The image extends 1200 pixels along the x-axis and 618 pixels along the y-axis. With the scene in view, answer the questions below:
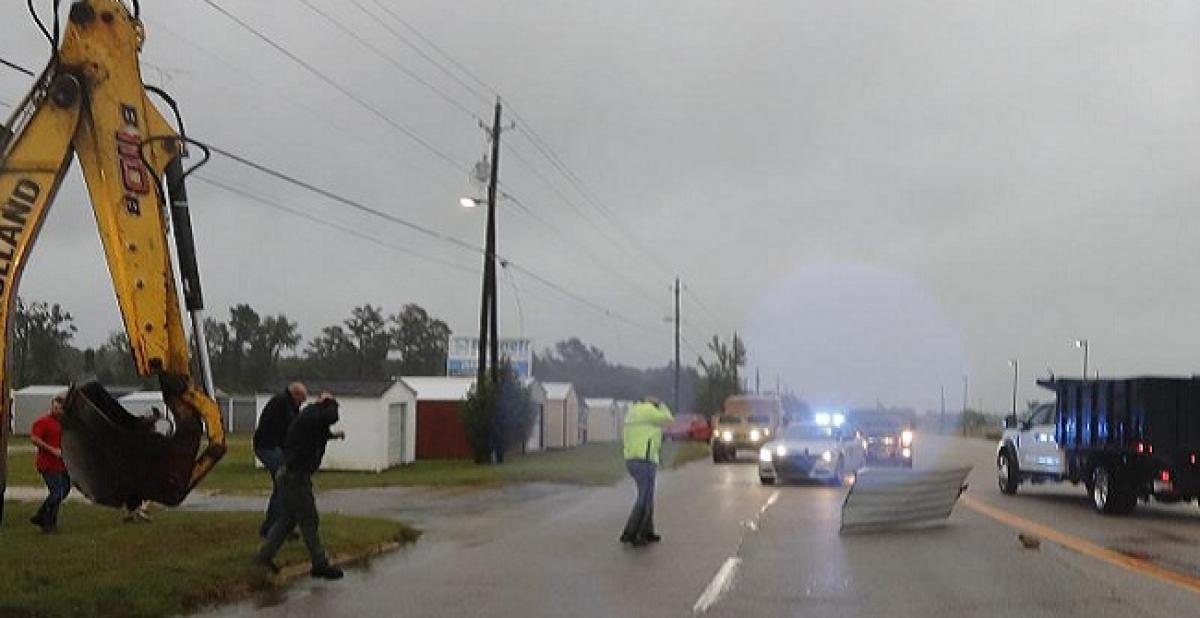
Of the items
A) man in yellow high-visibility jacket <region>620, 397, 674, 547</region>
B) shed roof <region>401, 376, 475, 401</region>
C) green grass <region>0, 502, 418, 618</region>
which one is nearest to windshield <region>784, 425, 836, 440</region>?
man in yellow high-visibility jacket <region>620, 397, 674, 547</region>

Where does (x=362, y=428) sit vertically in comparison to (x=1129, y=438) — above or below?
below

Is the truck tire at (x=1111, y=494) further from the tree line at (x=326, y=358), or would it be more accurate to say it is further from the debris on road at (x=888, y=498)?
the tree line at (x=326, y=358)

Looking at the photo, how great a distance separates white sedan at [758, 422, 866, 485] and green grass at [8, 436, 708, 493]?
3878 millimetres

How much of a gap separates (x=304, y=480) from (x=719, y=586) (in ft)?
13.3

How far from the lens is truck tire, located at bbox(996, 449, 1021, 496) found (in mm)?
26567

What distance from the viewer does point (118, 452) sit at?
9.29m

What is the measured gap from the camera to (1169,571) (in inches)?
529

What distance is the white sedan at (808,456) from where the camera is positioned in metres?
28.7

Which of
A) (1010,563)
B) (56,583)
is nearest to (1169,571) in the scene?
(1010,563)

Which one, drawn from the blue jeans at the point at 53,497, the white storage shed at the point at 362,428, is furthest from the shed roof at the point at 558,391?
the blue jeans at the point at 53,497

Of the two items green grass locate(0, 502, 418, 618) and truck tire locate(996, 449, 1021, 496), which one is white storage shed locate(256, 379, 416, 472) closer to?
truck tire locate(996, 449, 1021, 496)

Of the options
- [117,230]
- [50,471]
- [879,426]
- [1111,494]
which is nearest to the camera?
[117,230]

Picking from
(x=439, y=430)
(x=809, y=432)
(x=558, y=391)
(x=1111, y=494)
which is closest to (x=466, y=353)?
(x=558, y=391)

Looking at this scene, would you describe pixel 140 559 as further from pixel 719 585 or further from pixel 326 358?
pixel 326 358
